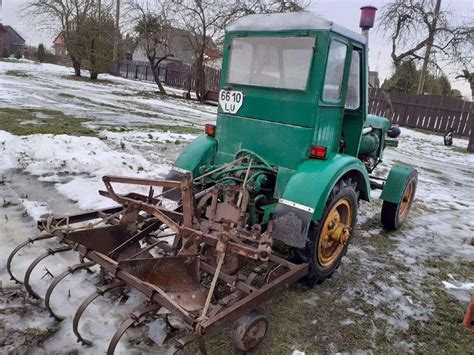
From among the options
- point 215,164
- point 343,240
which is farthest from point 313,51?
point 343,240

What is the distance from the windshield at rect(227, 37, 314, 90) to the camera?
11.1 feet

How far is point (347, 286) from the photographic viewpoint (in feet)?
11.9

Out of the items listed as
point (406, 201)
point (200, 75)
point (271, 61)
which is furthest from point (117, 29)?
point (271, 61)

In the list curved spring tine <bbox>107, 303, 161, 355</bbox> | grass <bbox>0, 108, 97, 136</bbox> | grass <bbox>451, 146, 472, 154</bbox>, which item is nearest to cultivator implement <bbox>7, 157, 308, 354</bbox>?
curved spring tine <bbox>107, 303, 161, 355</bbox>

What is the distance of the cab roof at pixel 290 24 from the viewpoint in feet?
10.7

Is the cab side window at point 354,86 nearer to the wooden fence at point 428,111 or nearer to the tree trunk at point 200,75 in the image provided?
the tree trunk at point 200,75

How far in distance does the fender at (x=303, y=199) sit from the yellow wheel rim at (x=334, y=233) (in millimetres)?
338

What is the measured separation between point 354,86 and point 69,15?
23.9 metres

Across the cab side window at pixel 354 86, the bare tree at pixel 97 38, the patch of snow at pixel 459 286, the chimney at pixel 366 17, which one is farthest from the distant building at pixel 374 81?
the patch of snow at pixel 459 286

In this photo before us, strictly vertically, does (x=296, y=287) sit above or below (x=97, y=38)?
below

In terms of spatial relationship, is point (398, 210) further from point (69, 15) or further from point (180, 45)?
point (69, 15)

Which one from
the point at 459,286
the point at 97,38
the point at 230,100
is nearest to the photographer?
the point at 230,100

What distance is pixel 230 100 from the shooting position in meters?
3.81

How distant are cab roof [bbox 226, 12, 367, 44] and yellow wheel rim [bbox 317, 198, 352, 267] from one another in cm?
149
